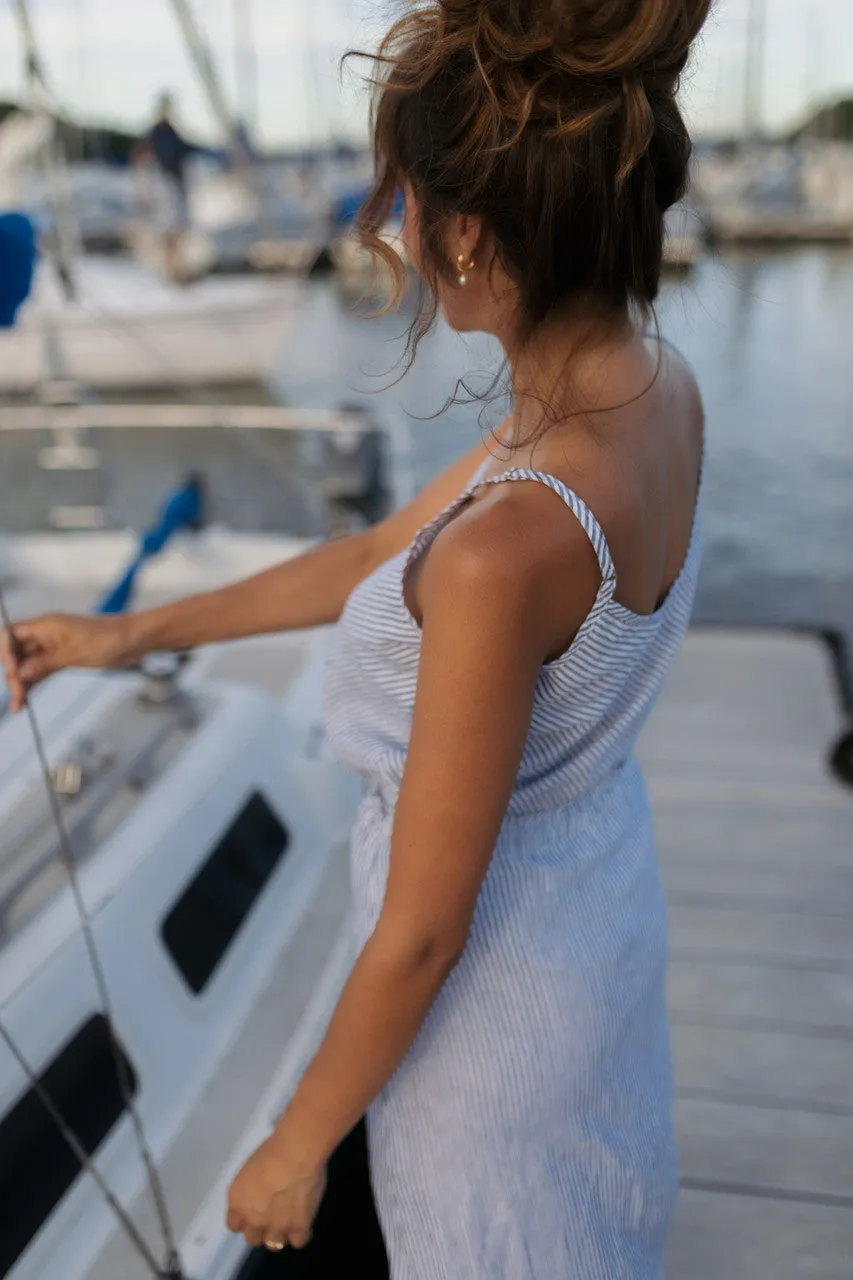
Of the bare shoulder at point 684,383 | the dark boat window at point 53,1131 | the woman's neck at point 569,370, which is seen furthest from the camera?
the dark boat window at point 53,1131

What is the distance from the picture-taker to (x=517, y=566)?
2.57 ft

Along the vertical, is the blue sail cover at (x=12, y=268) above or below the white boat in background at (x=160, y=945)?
above

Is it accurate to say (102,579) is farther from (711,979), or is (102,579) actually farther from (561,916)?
(561,916)

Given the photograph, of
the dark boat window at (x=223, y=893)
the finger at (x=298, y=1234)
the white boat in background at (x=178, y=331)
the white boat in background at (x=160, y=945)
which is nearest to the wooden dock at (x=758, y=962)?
the white boat in background at (x=160, y=945)

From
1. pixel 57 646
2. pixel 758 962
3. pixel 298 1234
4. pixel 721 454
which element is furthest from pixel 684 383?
pixel 721 454

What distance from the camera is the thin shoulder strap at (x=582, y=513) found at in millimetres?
819

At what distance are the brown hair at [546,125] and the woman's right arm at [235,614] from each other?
0.42m

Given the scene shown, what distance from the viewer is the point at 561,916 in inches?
39.3

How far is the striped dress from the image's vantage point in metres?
0.96

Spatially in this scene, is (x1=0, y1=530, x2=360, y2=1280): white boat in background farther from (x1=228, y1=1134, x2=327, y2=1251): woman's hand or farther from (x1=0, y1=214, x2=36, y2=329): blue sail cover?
(x1=0, y1=214, x2=36, y2=329): blue sail cover

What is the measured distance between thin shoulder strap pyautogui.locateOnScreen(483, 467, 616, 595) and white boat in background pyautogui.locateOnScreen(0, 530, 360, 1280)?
1.08 m

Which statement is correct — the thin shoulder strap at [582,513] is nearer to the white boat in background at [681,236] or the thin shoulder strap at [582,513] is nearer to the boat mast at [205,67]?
the white boat in background at [681,236]

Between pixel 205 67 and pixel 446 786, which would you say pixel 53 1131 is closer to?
pixel 446 786

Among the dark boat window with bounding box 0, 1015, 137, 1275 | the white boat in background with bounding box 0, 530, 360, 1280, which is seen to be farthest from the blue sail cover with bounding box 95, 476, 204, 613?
the dark boat window with bounding box 0, 1015, 137, 1275
